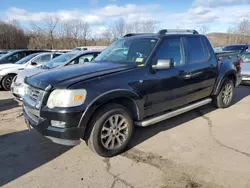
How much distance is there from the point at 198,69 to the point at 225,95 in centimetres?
173

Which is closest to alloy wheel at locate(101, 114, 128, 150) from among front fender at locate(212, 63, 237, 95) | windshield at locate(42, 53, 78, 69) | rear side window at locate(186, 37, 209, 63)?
rear side window at locate(186, 37, 209, 63)

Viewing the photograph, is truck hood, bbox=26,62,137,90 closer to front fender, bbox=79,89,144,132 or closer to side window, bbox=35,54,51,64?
front fender, bbox=79,89,144,132

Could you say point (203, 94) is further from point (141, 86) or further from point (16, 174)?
point (16, 174)

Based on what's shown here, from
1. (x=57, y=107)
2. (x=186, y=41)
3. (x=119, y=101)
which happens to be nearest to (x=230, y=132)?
(x=186, y=41)

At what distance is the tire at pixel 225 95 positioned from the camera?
5836 millimetres

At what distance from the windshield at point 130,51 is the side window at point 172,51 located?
0.17m

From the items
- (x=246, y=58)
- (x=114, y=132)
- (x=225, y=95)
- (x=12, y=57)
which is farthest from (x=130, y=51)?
(x=12, y=57)

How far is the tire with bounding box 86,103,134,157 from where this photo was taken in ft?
10.8

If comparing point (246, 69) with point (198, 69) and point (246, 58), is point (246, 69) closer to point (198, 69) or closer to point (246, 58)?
point (246, 58)

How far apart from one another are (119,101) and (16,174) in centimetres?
180

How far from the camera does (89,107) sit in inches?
123

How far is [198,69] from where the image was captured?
15.7 feet

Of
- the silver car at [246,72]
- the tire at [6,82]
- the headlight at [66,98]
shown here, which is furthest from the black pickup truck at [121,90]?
the tire at [6,82]

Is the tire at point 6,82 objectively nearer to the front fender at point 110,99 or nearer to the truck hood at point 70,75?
the truck hood at point 70,75
